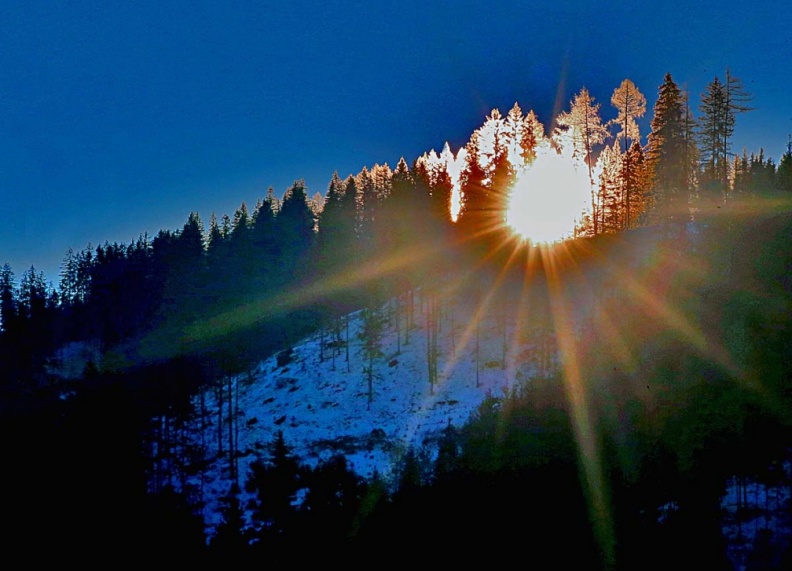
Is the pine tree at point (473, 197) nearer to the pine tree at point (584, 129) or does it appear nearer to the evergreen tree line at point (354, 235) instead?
the evergreen tree line at point (354, 235)

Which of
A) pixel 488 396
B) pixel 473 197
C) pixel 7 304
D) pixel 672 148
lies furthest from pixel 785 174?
pixel 7 304

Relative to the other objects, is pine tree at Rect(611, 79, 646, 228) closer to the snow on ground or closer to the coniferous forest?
the coniferous forest

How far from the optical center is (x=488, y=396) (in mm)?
45156

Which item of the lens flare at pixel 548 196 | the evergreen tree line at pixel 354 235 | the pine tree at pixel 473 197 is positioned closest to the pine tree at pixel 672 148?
the evergreen tree line at pixel 354 235

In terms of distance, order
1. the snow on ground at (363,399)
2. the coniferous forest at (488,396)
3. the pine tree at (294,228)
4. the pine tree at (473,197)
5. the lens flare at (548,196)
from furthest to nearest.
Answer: the pine tree at (294,228), the lens flare at (548,196), the pine tree at (473,197), the snow on ground at (363,399), the coniferous forest at (488,396)

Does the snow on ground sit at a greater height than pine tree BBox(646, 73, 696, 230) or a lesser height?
lesser

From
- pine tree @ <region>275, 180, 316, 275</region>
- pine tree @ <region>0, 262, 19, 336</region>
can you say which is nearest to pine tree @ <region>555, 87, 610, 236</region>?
pine tree @ <region>275, 180, 316, 275</region>

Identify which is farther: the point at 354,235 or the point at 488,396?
the point at 354,235

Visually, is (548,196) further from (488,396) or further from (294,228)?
(294,228)

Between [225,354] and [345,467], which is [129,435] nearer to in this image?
[225,354]

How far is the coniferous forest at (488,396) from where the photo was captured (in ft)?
114

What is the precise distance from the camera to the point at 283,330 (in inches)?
2594

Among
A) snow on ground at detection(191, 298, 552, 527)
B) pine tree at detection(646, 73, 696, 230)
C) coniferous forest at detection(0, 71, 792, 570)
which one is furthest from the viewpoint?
pine tree at detection(646, 73, 696, 230)

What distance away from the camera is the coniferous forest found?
34750mm
